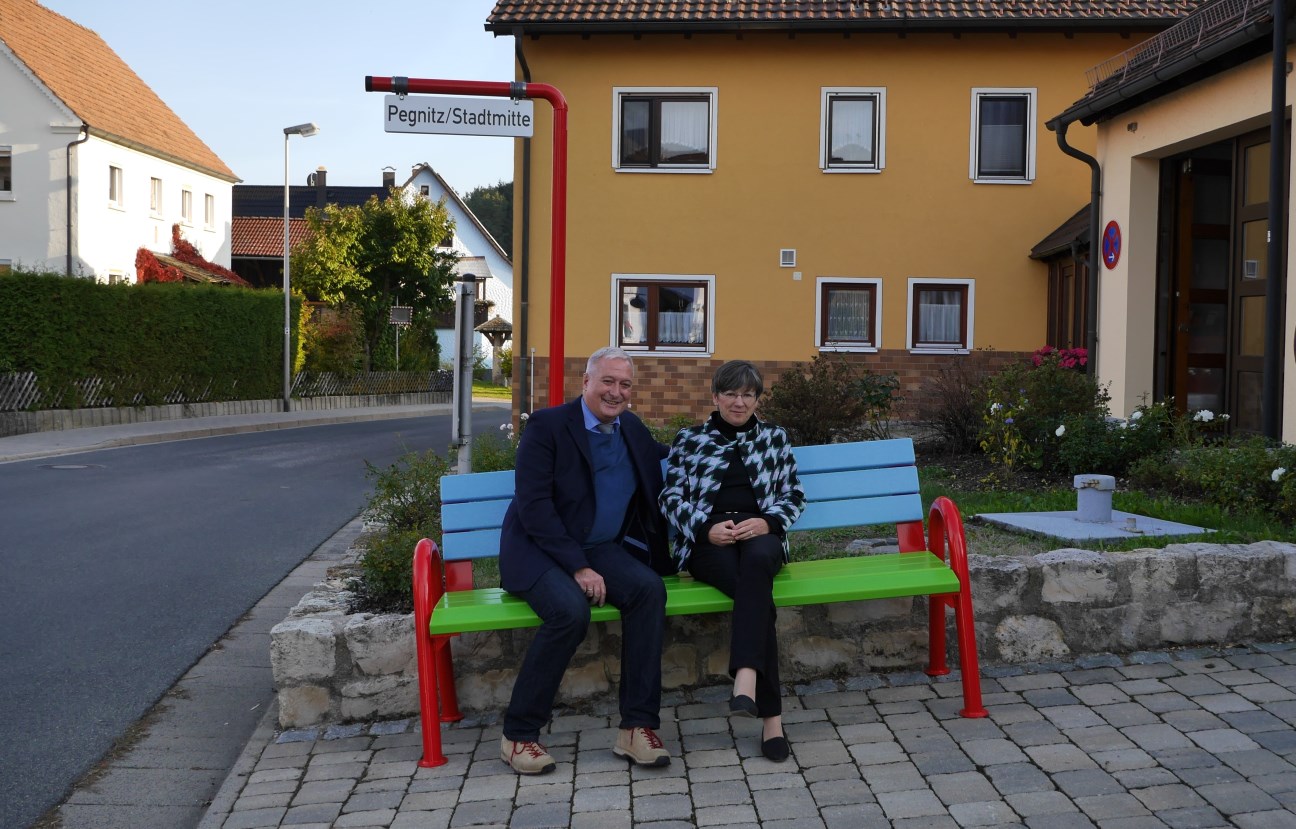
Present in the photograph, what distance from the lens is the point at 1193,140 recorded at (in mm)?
12477

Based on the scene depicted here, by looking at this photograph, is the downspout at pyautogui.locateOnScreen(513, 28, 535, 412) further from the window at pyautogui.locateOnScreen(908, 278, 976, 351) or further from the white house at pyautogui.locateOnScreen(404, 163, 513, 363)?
the white house at pyautogui.locateOnScreen(404, 163, 513, 363)

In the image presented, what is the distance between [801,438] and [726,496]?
6.80 meters

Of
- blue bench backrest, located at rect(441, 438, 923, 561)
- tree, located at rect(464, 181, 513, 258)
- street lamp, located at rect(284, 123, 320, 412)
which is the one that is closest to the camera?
blue bench backrest, located at rect(441, 438, 923, 561)

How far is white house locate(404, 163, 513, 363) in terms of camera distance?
2539 inches

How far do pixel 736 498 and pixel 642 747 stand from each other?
47.8 inches

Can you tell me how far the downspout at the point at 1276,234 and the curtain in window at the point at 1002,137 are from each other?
10.4m

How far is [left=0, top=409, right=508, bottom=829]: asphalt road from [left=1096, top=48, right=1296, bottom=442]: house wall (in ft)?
27.0

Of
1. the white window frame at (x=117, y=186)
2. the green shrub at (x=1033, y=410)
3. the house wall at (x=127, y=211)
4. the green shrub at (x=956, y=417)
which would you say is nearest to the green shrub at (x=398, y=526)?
the green shrub at (x=1033, y=410)

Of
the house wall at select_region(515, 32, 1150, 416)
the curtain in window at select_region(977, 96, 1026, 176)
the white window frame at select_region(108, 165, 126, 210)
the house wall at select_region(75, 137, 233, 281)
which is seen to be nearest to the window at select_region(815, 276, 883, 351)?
the house wall at select_region(515, 32, 1150, 416)

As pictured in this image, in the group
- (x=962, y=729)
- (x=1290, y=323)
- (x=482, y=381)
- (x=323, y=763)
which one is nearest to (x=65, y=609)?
(x=323, y=763)

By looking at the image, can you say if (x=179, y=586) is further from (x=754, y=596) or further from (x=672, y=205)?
(x=672, y=205)

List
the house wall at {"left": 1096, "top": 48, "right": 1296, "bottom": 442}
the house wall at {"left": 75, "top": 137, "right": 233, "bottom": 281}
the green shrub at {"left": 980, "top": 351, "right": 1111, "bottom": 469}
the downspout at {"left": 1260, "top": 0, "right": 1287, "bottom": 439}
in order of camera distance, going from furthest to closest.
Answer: the house wall at {"left": 75, "top": 137, "right": 233, "bottom": 281} → the house wall at {"left": 1096, "top": 48, "right": 1296, "bottom": 442} → the green shrub at {"left": 980, "top": 351, "right": 1111, "bottom": 469} → the downspout at {"left": 1260, "top": 0, "right": 1287, "bottom": 439}

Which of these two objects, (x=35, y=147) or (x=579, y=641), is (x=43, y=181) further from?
(x=579, y=641)

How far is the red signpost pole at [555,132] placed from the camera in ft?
23.5
